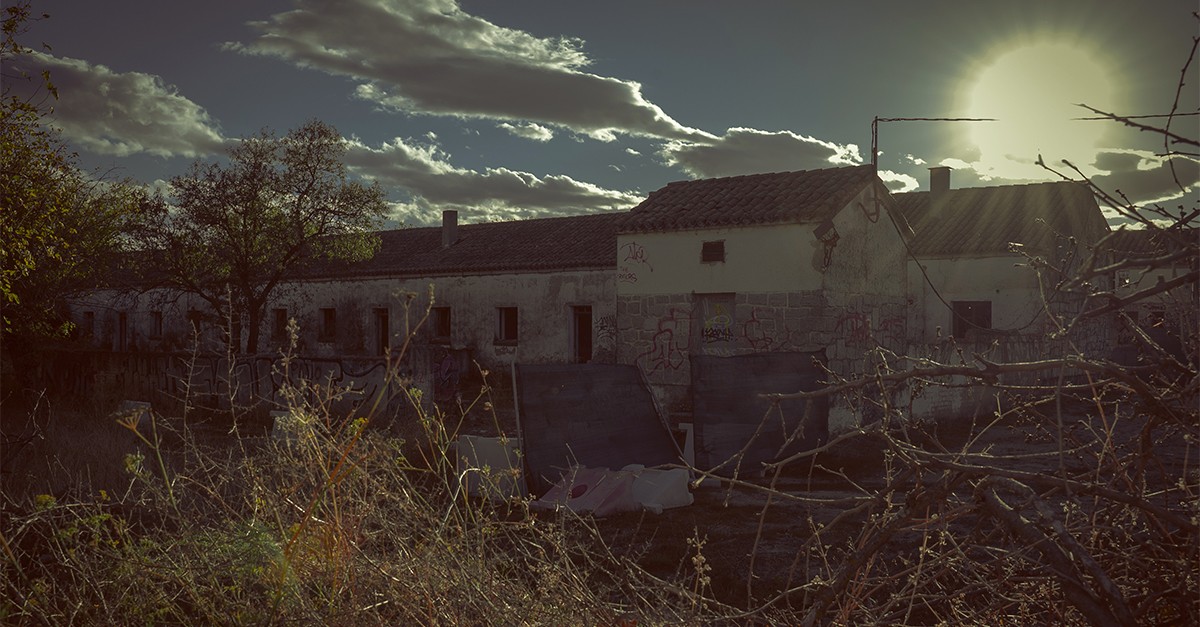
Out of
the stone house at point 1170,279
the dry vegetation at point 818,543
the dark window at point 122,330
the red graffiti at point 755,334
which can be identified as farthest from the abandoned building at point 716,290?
the dark window at point 122,330

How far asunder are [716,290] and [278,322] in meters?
16.5

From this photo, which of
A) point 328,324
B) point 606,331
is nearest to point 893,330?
point 606,331

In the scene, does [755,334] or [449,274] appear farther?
[449,274]

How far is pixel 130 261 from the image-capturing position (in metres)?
18.3

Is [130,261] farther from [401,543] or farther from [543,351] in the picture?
[401,543]

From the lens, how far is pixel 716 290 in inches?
581

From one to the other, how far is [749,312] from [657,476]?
6.24 metres

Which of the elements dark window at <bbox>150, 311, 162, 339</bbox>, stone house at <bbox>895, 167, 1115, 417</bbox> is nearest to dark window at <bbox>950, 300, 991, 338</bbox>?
stone house at <bbox>895, 167, 1115, 417</bbox>

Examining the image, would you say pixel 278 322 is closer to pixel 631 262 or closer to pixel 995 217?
pixel 631 262

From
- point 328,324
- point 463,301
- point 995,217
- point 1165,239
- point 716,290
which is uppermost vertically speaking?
point 995,217

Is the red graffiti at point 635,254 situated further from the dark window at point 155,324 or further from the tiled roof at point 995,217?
the dark window at point 155,324

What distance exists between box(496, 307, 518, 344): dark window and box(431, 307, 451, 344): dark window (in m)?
1.78

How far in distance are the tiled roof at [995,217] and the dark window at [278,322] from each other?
17783mm

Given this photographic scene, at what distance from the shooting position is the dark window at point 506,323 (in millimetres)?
22156
